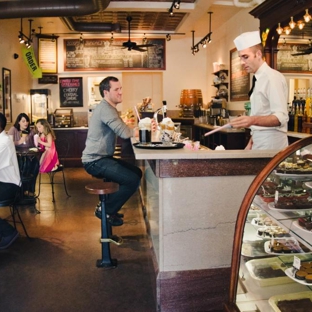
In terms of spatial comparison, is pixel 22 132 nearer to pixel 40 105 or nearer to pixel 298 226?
pixel 40 105

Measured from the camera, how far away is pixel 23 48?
9.34 metres

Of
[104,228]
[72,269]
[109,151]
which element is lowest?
[72,269]

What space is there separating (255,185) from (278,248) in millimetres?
532

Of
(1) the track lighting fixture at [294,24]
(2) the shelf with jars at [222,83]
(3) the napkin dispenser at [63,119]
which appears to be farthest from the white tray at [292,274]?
(3) the napkin dispenser at [63,119]

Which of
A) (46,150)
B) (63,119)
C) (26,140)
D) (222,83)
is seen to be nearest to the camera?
(46,150)

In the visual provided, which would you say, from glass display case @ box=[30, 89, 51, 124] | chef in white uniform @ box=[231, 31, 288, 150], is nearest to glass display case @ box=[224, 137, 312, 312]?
chef in white uniform @ box=[231, 31, 288, 150]

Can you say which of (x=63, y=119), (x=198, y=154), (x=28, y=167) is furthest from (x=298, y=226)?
(x=63, y=119)

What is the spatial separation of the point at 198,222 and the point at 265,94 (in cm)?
104

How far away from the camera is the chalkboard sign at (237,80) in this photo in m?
7.70

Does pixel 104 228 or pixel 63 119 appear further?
pixel 63 119

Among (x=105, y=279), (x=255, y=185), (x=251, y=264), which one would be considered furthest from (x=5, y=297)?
(x=255, y=185)

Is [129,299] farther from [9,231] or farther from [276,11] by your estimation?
[276,11]

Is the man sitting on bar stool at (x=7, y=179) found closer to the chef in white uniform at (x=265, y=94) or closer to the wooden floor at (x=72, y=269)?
the wooden floor at (x=72, y=269)

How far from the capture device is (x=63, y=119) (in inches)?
401
